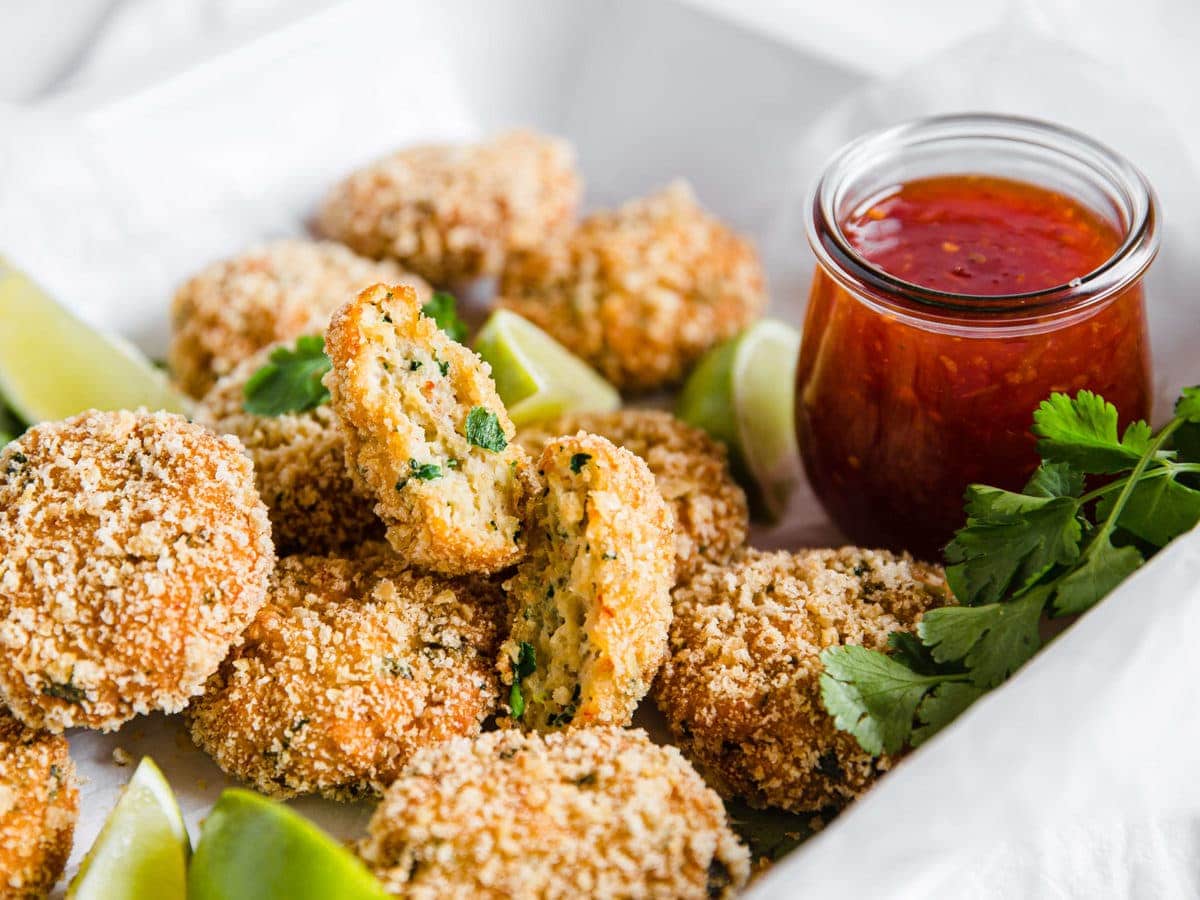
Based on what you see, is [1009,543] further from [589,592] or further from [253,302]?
[253,302]

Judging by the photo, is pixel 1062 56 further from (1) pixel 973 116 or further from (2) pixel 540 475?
(2) pixel 540 475

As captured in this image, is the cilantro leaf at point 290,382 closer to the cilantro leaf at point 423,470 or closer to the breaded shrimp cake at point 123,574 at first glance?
the breaded shrimp cake at point 123,574

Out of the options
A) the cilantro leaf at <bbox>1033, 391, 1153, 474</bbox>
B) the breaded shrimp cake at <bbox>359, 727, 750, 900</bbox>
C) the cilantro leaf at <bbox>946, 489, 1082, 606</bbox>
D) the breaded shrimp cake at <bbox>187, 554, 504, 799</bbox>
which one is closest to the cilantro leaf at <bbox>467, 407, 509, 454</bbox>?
the breaded shrimp cake at <bbox>187, 554, 504, 799</bbox>

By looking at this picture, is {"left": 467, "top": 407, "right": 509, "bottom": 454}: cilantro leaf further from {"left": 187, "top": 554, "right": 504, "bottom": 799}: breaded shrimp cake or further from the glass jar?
the glass jar

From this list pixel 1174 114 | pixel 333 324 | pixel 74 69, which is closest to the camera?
pixel 333 324

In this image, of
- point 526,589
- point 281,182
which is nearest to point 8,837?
point 526,589

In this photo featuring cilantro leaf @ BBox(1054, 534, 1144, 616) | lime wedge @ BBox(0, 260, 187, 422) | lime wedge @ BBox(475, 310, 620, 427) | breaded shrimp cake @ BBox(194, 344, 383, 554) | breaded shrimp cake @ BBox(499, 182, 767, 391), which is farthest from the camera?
breaded shrimp cake @ BBox(499, 182, 767, 391)

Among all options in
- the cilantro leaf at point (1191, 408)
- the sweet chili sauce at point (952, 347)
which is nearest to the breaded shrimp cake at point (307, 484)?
the sweet chili sauce at point (952, 347)
